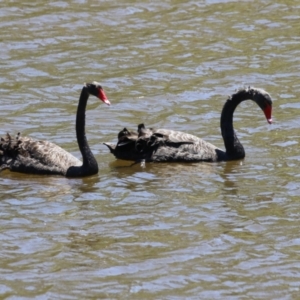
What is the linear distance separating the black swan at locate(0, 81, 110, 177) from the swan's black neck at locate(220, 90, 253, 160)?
4.74 ft

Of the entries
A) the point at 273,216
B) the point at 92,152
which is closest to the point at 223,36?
the point at 92,152

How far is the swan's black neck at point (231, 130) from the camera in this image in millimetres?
10992

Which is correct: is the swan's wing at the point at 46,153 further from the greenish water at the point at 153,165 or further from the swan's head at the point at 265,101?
the swan's head at the point at 265,101

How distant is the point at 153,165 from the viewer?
1093cm

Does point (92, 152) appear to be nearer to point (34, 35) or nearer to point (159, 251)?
point (159, 251)

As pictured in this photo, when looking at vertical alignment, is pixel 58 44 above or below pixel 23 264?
above

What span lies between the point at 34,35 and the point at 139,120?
13.1ft

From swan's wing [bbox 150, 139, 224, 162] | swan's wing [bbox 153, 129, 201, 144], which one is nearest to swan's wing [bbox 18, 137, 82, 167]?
swan's wing [bbox 150, 139, 224, 162]

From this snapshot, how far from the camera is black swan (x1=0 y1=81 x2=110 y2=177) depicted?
10.3 metres

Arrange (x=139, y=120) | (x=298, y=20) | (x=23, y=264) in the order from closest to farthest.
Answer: (x=23, y=264) → (x=139, y=120) → (x=298, y=20)

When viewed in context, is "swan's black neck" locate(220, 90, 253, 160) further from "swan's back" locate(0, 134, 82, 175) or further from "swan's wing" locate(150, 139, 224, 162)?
"swan's back" locate(0, 134, 82, 175)

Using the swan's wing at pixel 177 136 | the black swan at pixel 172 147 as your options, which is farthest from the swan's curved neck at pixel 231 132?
the swan's wing at pixel 177 136

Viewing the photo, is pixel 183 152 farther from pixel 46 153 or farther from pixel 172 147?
pixel 46 153

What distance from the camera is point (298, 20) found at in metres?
16.5
